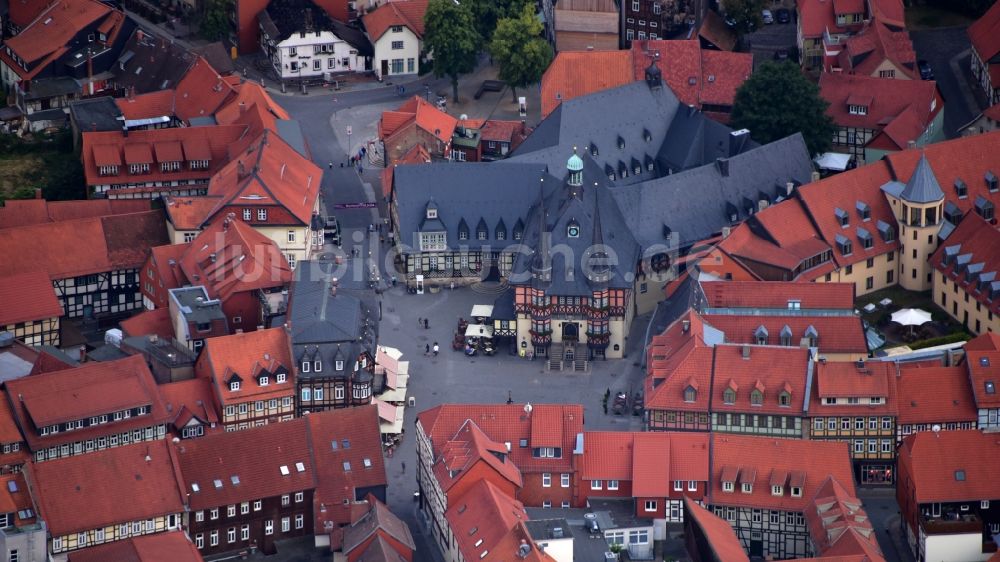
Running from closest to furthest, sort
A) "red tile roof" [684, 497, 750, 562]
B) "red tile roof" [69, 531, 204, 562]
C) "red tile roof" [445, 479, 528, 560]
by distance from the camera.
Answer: "red tile roof" [69, 531, 204, 562] → "red tile roof" [445, 479, 528, 560] → "red tile roof" [684, 497, 750, 562]

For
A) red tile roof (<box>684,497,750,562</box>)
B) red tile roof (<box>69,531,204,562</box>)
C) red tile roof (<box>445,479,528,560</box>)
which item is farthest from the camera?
red tile roof (<box>684,497,750,562</box>)

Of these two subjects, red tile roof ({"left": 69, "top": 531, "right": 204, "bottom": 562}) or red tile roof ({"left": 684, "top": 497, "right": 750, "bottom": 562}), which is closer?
red tile roof ({"left": 69, "top": 531, "right": 204, "bottom": 562})

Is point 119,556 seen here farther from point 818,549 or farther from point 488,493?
point 818,549

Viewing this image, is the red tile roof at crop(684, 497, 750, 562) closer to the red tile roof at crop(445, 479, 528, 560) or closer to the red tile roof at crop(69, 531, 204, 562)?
the red tile roof at crop(445, 479, 528, 560)

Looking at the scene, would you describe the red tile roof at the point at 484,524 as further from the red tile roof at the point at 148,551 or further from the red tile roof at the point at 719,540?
the red tile roof at the point at 148,551

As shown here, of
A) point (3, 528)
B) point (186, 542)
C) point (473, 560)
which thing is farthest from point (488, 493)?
point (3, 528)

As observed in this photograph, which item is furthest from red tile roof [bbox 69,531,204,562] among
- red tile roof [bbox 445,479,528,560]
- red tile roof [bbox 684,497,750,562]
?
red tile roof [bbox 684,497,750,562]

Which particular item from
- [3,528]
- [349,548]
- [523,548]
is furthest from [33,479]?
[523,548]
